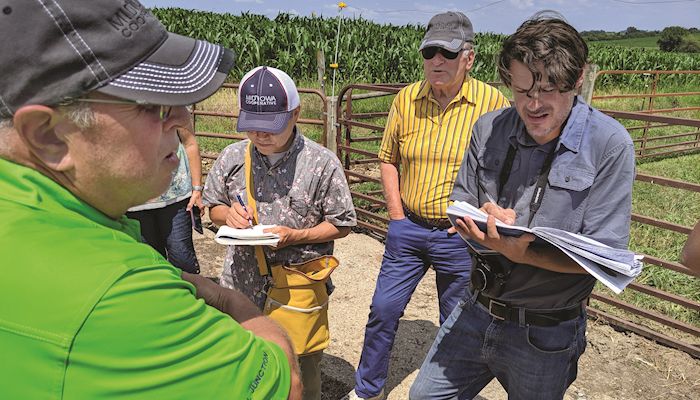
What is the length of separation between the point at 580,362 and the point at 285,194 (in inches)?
101

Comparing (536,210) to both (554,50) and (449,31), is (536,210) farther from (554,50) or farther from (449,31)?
(449,31)

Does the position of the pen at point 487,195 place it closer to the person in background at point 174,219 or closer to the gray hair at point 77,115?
the gray hair at point 77,115

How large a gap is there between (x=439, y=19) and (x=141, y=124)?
2660 millimetres

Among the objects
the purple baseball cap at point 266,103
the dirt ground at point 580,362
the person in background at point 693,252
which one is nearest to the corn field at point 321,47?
the dirt ground at point 580,362

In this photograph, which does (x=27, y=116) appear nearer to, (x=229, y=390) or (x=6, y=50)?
(x=6, y=50)

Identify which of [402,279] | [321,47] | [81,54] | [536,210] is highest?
[321,47]

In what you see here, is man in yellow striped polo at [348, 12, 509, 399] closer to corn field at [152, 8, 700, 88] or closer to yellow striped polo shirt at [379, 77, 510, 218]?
yellow striped polo shirt at [379, 77, 510, 218]

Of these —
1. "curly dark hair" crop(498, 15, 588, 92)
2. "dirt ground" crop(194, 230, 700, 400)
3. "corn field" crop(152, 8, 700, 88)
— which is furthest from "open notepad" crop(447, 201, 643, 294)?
"corn field" crop(152, 8, 700, 88)

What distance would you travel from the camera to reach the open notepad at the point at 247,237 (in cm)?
236

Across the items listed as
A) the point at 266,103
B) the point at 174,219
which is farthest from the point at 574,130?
the point at 174,219

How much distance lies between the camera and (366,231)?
6430 millimetres

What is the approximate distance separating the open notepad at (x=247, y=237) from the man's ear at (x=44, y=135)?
146cm

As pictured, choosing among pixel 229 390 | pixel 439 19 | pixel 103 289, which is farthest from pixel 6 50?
pixel 439 19

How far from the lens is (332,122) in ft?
21.0
